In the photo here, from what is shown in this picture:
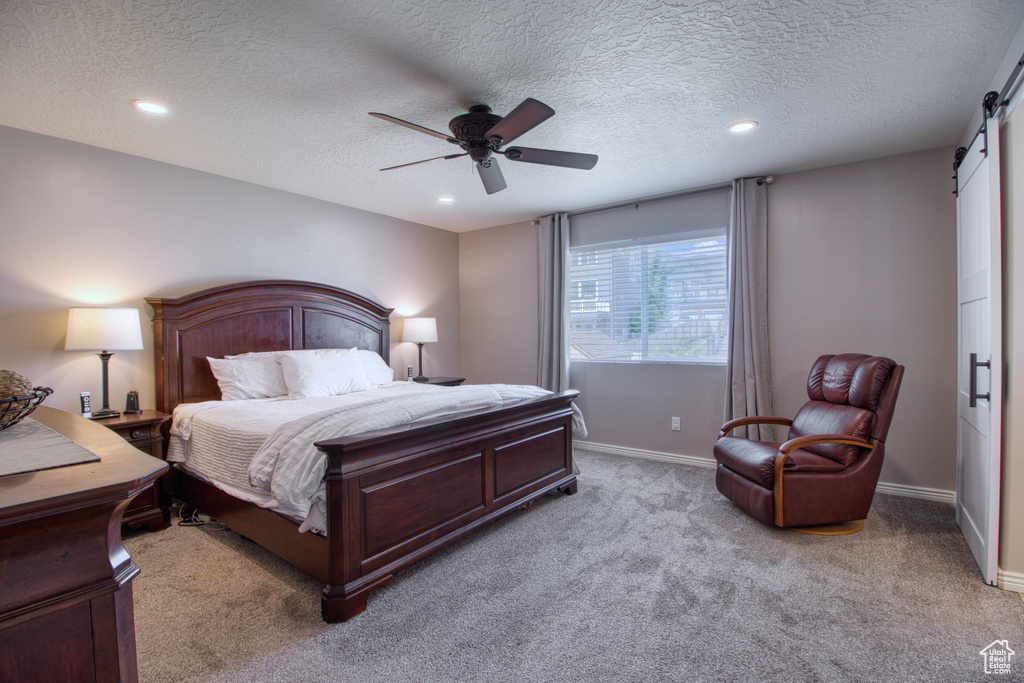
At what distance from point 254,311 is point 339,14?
2.61 meters

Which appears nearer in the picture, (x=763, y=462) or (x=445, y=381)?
(x=763, y=462)

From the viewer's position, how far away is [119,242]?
127 inches

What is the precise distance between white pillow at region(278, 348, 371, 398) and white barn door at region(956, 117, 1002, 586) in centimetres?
383

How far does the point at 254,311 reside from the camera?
3.84 meters

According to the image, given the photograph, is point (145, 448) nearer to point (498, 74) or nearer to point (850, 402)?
point (498, 74)

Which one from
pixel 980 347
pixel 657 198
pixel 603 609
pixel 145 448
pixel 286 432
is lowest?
pixel 603 609

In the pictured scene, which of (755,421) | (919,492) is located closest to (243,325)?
(755,421)

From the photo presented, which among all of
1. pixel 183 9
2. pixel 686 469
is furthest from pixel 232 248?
pixel 686 469

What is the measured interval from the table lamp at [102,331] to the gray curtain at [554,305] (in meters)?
3.34

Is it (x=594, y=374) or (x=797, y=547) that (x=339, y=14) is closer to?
(x=797, y=547)

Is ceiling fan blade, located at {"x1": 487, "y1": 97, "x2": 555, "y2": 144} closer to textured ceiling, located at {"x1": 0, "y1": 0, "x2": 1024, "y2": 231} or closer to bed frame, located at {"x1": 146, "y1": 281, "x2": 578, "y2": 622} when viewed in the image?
textured ceiling, located at {"x1": 0, "y1": 0, "x2": 1024, "y2": 231}

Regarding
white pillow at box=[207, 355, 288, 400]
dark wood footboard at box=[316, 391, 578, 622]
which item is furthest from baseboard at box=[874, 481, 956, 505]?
white pillow at box=[207, 355, 288, 400]

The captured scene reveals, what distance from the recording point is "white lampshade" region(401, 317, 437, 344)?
15.9 feet

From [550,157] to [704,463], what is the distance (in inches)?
119
